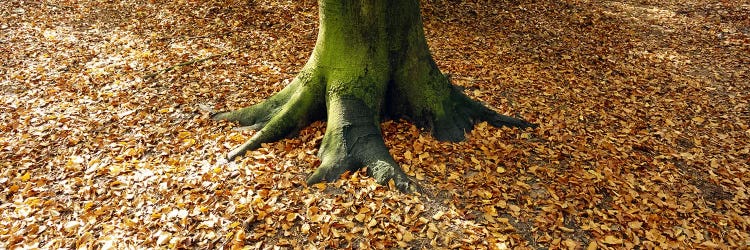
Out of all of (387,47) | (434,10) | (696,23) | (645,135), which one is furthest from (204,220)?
(696,23)

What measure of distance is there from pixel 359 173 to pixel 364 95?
0.96m

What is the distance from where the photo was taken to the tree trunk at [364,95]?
15.3 feet

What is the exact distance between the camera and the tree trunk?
183 inches

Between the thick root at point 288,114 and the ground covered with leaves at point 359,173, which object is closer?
the ground covered with leaves at point 359,173

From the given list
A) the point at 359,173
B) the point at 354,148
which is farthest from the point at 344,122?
the point at 359,173

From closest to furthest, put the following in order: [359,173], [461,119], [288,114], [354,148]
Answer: [359,173] → [354,148] → [288,114] → [461,119]

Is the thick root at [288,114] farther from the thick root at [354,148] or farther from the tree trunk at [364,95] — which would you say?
the thick root at [354,148]

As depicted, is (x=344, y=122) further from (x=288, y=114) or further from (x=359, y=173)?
(x=288, y=114)

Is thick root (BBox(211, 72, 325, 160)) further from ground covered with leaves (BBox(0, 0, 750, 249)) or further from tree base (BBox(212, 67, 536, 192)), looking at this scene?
ground covered with leaves (BBox(0, 0, 750, 249))

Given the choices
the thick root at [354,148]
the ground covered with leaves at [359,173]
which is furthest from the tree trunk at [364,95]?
the ground covered with leaves at [359,173]

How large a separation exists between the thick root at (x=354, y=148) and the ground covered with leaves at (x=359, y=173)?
0.16 meters

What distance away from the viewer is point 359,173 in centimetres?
455

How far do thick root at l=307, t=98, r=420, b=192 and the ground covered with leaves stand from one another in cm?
16

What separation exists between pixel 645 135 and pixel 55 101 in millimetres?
8638
